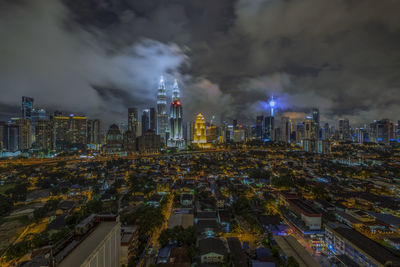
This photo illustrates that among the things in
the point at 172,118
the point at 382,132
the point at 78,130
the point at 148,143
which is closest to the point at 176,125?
the point at 172,118

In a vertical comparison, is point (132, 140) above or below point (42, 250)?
above

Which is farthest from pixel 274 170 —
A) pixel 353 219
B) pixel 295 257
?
pixel 295 257

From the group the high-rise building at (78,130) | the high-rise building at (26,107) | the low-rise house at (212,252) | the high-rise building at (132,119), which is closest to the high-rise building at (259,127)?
the high-rise building at (132,119)

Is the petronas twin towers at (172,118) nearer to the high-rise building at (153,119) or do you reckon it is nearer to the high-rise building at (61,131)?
the high-rise building at (153,119)

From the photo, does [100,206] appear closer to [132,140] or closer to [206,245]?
[206,245]

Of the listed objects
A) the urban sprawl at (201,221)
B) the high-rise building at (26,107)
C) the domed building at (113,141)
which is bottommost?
the urban sprawl at (201,221)

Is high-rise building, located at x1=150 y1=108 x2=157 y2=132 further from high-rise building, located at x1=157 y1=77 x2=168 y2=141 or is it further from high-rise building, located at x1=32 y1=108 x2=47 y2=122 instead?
high-rise building, located at x1=32 y1=108 x2=47 y2=122


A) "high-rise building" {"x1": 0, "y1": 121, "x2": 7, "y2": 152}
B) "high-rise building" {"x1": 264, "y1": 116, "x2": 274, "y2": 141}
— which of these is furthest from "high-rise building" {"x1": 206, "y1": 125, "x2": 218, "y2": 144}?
"high-rise building" {"x1": 0, "y1": 121, "x2": 7, "y2": 152}
